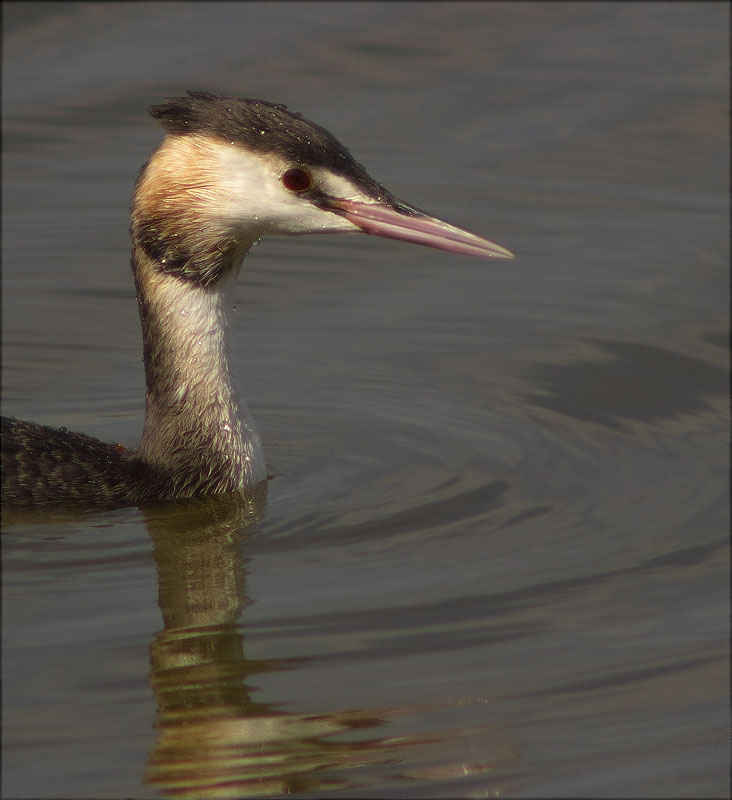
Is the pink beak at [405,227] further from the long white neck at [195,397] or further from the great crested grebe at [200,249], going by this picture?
the long white neck at [195,397]

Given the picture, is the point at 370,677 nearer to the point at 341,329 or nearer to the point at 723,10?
the point at 341,329

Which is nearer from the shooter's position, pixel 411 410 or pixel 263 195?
pixel 263 195

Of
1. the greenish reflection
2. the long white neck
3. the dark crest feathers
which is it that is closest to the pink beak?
the dark crest feathers

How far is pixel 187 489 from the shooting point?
6.21 meters

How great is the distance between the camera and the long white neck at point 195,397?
6.03 m

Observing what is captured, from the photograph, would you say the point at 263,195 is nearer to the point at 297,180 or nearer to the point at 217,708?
the point at 297,180

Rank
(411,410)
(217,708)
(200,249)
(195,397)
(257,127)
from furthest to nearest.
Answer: (411,410)
(195,397)
(200,249)
(257,127)
(217,708)

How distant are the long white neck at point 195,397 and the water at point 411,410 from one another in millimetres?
161

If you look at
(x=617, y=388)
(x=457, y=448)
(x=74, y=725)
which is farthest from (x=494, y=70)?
(x=74, y=725)

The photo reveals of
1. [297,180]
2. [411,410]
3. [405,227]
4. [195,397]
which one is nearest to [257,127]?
[297,180]

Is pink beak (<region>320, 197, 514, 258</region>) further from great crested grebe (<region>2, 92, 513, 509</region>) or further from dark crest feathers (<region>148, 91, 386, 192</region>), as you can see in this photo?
dark crest feathers (<region>148, 91, 386, 192</region>)

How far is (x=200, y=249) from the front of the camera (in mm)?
5867

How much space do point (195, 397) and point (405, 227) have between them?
1063mm

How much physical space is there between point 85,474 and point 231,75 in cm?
482
